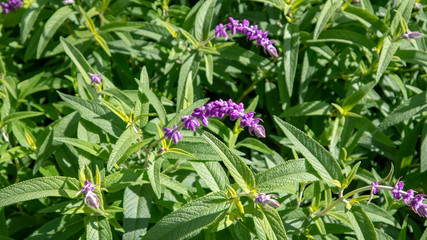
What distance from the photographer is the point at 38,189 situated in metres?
2.60

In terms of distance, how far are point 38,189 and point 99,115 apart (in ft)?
2.26

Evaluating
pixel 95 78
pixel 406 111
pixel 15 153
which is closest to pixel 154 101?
pixel 95 78

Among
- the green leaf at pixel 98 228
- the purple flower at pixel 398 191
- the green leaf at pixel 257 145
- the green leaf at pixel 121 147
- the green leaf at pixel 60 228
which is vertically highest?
the green leaf at pixel 121 147

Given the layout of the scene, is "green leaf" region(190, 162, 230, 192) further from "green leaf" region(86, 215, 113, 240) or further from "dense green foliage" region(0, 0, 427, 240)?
"green leaf" region(86, 215, 113, 240)

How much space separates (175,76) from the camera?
4.14m

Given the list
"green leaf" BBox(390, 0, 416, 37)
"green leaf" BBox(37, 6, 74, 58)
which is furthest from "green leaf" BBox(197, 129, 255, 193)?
"green leaf" BBox(37, 6, 74, 58)

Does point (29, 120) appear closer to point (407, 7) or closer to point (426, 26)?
point (407, 7)

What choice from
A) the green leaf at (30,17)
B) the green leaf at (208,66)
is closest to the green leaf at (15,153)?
the green leaf at (30,17)

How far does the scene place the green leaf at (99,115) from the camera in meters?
2.93

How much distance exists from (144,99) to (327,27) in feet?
6.85

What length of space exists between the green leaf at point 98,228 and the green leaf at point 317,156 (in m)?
1.37

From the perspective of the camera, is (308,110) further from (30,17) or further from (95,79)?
(30,17)

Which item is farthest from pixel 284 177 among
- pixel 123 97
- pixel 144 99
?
pixel 123 97

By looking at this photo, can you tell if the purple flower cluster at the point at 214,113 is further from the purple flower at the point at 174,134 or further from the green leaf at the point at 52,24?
the green leaf at the point at 52,24
